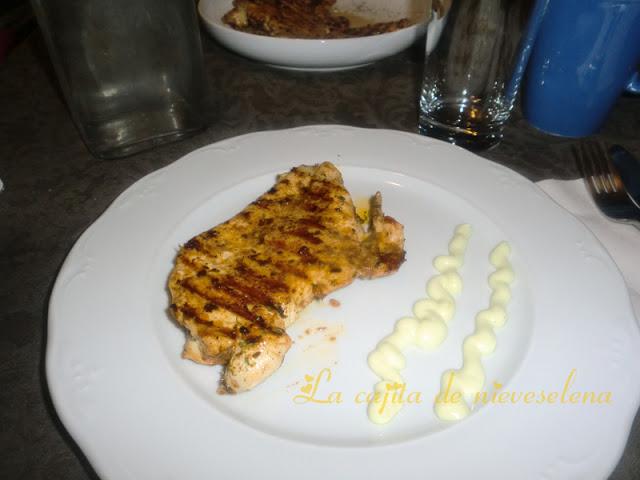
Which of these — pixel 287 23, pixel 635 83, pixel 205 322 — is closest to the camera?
pixel 205 322

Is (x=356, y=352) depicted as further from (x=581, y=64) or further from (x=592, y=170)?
(x=581, y=64)

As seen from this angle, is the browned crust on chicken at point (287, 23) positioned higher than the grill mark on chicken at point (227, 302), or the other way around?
the browned crust on chicken at point (287, 23)

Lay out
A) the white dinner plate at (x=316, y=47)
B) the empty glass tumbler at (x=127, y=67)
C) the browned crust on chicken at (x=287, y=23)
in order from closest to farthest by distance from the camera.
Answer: the empty glass tumbler at (x=127, y=67), the white dinner plate at (x=316, y=47), the browned crust on chicken at (x=287, y=23)

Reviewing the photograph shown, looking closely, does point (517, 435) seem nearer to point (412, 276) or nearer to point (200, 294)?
point (412, 276)

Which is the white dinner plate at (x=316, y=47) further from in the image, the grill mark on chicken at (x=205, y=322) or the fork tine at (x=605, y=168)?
the grill mark on chicken at (x=205, y=322)

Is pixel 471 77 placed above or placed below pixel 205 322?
above

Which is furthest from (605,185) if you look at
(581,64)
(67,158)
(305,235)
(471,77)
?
(67,158)

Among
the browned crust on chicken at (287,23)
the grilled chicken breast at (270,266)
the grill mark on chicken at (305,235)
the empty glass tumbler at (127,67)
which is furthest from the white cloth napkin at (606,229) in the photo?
the empty glass tumbler at (127,67)

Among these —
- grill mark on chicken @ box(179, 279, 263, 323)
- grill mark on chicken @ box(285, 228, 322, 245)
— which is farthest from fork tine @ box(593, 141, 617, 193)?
grill mark on chicken @ box(179, 279, 263, 323)
